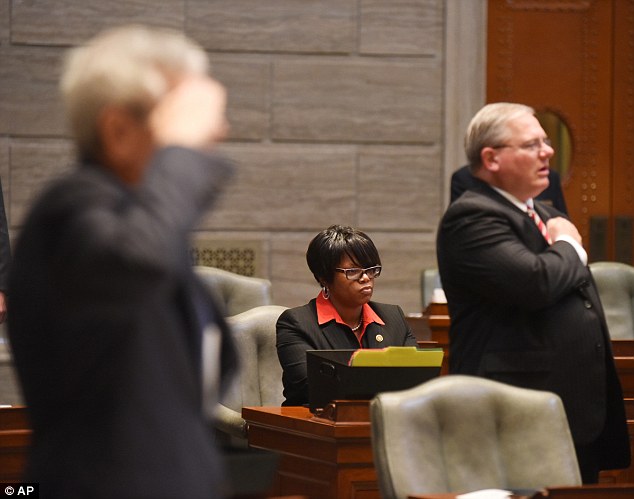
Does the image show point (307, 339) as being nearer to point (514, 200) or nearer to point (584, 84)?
point (514, 200)

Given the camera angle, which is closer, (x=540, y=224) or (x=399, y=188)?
Answer: (x=540, y=224)

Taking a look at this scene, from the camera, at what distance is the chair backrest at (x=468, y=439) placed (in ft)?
10.6

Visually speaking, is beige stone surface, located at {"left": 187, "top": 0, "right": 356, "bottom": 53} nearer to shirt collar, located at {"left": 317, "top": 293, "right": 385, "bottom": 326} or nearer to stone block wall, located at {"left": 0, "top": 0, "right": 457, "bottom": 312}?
stone block wall, located at {"left": 0, "top": 0, "right": 457, "bottom": 312}

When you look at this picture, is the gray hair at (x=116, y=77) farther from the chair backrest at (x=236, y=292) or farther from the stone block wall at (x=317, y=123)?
the stone block wall at (x=317, y=123)

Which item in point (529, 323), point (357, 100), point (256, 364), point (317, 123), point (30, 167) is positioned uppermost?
point (357, 100)

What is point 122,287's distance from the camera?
1.79 m

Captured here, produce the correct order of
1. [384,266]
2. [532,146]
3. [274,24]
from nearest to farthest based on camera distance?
[532,146], [274,24], [384,266]

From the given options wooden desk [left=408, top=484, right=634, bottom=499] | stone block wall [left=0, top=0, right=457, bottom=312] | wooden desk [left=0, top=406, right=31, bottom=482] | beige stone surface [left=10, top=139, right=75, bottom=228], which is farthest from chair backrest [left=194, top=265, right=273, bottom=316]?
wooden desk [left=408, top=484, right=634, bottom=499]

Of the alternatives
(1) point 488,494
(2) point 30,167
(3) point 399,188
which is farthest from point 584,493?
(2) point 30,167

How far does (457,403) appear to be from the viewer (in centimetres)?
336

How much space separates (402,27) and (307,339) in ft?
13.1

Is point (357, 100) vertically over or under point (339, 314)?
over

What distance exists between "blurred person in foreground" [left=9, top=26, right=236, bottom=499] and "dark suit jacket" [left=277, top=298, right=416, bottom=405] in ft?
8.66

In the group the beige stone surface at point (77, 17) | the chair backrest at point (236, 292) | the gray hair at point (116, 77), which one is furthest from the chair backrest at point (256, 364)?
the gray hair at point (116, 77)
